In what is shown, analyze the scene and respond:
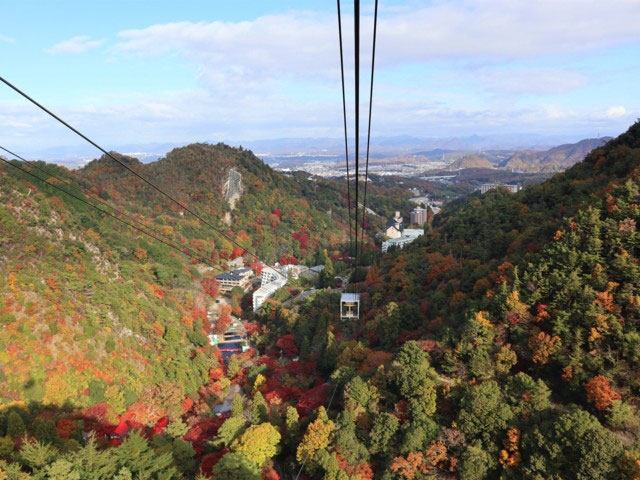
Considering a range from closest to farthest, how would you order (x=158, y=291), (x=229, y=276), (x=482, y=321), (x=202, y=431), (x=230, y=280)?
(x=482, y=321) → (x=202, y=431) → (x=158, y=291) → (x=230, y=280) → (x=229, y=276)

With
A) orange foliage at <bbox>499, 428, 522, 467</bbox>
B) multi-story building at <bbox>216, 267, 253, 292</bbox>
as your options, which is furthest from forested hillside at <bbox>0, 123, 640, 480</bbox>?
multi-story building at <bbox>216, 267, 253, 292</bbox>

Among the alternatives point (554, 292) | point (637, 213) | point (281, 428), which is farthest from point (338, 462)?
point (637, 213)

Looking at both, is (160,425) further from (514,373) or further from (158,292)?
(514,373)

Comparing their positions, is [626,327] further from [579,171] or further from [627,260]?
[579,171]

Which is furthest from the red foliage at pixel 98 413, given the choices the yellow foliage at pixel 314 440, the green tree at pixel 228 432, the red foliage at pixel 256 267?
the red foliage at pixel 256 267

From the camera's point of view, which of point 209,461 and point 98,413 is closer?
point 209,461

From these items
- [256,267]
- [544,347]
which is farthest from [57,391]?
[256,267]
